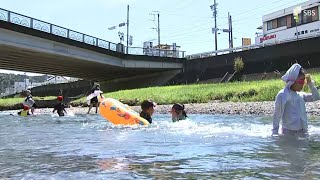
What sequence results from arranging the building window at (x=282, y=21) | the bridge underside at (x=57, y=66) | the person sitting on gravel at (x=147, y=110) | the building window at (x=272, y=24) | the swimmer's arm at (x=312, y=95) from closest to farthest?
the swimmer's arm at (x=312, y=95), the person sitting on gravel at (x=147, y=110), the bridge underside at (x=57, y=66), the building window at (x=282, y=21), the building window at (x=272, y=24)

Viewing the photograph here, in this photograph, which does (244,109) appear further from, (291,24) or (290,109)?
(291,24)

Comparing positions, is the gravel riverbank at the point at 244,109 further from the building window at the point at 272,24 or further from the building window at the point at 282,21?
the building window at the point at 272,24

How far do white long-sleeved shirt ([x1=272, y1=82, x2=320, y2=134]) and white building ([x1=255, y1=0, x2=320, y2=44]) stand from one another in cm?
3180

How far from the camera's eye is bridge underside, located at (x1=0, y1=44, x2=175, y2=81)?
120 feet

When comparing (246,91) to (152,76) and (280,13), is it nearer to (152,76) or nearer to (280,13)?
(280,13)

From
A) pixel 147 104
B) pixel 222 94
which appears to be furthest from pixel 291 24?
pixel 147 104

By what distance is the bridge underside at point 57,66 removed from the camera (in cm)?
3647

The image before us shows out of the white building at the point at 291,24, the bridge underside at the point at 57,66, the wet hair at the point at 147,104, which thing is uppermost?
the white building at the point at 291,24

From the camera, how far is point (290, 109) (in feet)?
21.9

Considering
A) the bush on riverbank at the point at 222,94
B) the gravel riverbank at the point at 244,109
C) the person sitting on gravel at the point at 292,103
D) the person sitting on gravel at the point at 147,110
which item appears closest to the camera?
the person sitting on gravel at the point at 292,103

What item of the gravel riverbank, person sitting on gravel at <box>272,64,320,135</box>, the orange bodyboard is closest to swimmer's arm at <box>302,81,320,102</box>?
person sitting on gravel at <box>272,64,320,135</box>

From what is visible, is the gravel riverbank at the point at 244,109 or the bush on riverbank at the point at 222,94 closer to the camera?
the gravel riverbank at the point at 244,109

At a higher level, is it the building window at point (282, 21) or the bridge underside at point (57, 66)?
the building window at point (282, 21)

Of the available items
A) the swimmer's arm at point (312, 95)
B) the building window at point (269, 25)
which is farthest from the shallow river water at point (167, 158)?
the building window at point (269, 25)
